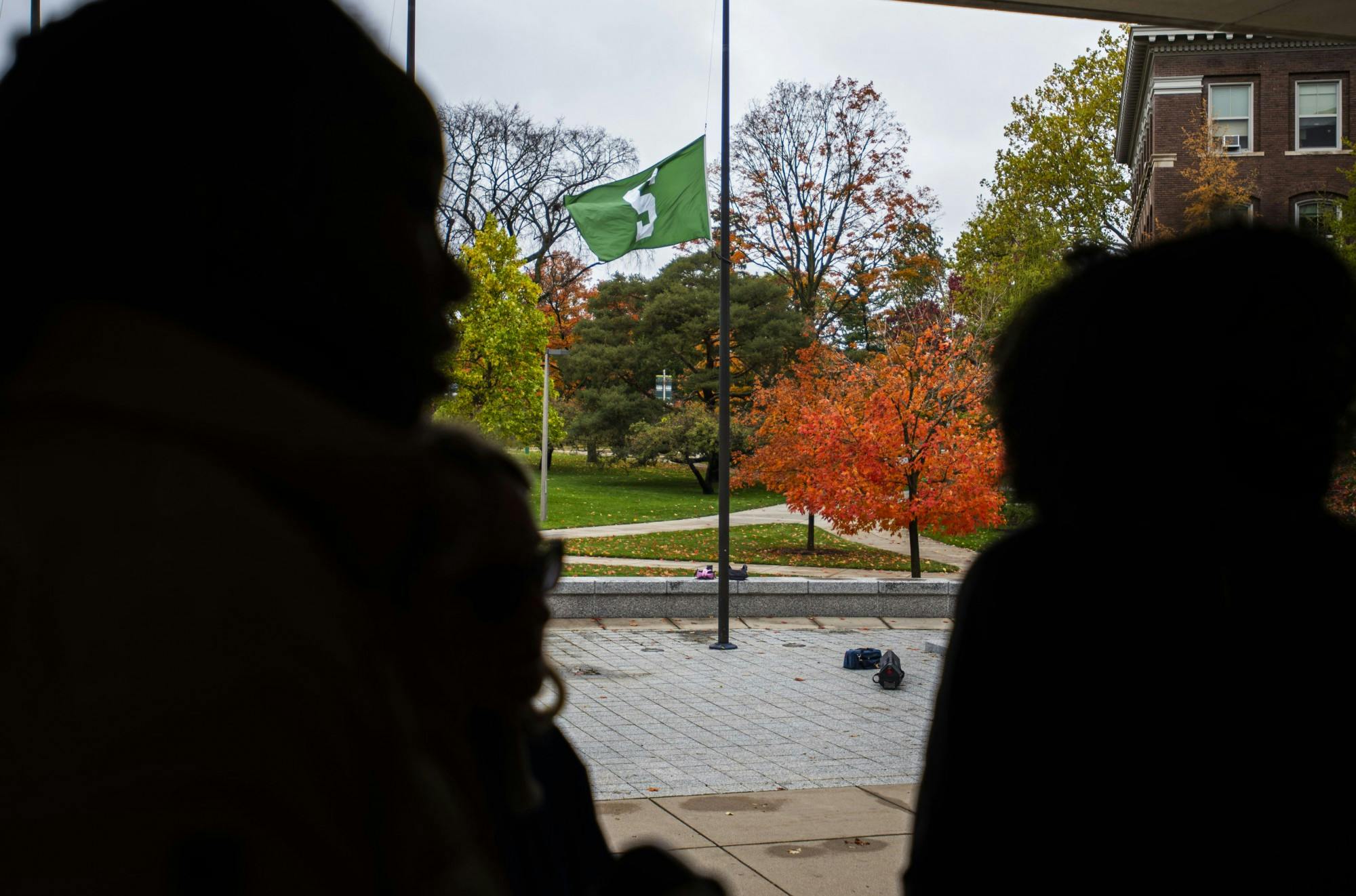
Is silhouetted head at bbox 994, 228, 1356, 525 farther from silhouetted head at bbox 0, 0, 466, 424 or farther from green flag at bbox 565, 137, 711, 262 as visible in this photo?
green flag at bbox 565, 137, 711, 262

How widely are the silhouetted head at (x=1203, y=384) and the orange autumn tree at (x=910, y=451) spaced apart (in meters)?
15.5

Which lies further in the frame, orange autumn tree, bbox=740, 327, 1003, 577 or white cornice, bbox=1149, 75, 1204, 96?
white cornice, bbox=1149, 75, 1204, 96

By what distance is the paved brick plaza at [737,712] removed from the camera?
7.31m

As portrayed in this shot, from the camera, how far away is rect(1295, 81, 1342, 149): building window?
102 feet

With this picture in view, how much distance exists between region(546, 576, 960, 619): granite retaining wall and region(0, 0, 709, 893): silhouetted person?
13366mm

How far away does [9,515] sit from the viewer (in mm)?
560

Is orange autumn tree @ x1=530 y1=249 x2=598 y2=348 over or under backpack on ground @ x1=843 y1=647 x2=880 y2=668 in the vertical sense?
over

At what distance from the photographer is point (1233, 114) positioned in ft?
106

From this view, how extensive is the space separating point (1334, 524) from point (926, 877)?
750mm

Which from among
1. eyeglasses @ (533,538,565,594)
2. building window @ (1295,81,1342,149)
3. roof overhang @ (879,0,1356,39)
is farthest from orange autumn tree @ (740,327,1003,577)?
building window @ (1295,81,1342,149)

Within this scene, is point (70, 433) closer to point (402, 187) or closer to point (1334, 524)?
point (402, 187)

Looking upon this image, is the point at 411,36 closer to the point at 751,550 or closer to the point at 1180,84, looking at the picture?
the point at 751,550

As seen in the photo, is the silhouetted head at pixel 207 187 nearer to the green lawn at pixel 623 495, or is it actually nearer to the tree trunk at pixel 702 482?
the green lawn at pixel 623 495

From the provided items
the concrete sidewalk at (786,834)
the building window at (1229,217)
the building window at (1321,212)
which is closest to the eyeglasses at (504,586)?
the building window at (1229,217)
